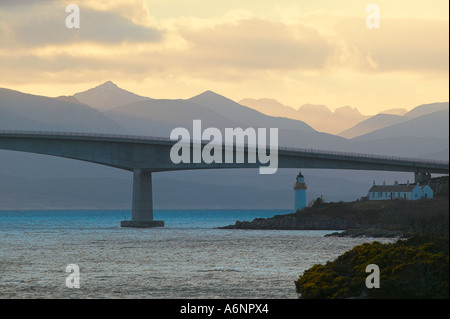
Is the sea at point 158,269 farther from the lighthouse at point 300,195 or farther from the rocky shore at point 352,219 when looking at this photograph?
the lighthouse at point 300,195

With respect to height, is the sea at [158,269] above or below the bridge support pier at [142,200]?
below

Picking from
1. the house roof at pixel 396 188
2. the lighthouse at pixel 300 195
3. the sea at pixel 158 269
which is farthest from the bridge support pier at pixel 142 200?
the sea at pixel 158 269

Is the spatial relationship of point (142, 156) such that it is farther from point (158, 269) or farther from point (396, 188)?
point (158, 269)

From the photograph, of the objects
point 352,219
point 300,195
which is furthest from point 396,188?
point 300,195

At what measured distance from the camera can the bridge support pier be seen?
440 feet

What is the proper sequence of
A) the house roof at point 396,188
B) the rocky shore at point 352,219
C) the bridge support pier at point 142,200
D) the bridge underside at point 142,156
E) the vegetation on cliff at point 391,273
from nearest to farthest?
the vegetation on cliff at point 391,273
the rocky shore at point 352,219
the bridge underside at point 142,156
the bridge support pier at point 142,200
the house roof at point 396,188

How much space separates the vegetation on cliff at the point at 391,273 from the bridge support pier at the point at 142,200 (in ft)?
305

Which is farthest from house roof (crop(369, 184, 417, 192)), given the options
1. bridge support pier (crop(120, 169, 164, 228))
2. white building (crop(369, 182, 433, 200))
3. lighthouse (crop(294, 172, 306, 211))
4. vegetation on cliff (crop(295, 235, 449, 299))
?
vegetation on cliff (crop(295, 235, 449, 299))

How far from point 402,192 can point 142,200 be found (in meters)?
43.7

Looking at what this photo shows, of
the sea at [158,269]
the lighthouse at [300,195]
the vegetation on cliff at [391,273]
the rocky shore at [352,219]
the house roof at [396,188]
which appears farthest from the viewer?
the lighthouse at [300,195]

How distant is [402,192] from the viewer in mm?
137250

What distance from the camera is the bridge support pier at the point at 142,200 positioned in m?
134

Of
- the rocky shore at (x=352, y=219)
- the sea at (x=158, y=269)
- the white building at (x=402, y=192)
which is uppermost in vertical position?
the white building at (x=402, y=192)
